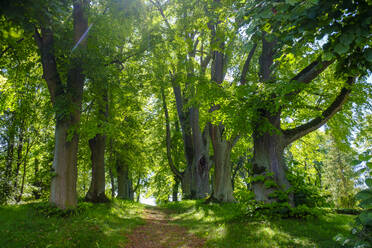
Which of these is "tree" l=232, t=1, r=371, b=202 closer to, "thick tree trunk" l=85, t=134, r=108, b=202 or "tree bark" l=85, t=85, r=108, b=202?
"tree bark" l=85, t=85, r=108, b=202

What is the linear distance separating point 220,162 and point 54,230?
907cm

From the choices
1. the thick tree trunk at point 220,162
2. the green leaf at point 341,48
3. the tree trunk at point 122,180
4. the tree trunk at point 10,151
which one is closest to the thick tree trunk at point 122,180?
the tree trunk at point 122,180

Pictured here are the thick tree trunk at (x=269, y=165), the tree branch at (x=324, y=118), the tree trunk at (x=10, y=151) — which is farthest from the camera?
the tree trunk at (x=10, y=151)

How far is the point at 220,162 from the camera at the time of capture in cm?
1425

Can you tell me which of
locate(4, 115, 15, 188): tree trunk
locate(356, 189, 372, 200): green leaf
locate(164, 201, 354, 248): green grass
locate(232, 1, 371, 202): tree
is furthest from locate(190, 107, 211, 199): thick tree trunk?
locate(356, 189, 372, 200): green leaf

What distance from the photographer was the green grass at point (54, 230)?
611 cm

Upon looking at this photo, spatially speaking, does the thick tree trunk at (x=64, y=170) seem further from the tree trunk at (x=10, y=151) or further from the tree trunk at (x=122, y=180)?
the tree trunk at (x=122, y=180)

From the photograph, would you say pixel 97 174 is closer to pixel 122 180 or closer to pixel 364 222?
pixel 122 180

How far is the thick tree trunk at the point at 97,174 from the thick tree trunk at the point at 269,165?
8811 mm

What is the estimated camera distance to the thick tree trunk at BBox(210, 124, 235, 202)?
14.1 metres

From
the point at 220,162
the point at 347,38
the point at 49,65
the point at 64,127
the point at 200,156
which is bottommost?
the point at 220,162

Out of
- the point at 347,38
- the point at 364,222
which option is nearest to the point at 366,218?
the point at 364,222

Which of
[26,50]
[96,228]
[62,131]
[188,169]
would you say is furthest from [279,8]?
[188,169]

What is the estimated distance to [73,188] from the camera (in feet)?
32.7
